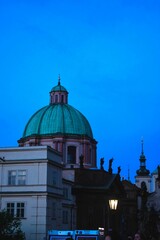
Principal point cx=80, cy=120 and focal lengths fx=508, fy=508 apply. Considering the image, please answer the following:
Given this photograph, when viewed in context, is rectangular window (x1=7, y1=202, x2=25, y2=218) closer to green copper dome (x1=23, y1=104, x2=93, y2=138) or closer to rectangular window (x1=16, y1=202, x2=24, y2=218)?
rectangular window (x1=16, y1=202, x2=24, y2=218)

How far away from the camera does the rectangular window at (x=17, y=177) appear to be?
5831 centimetres

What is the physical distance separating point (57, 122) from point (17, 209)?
28202mm

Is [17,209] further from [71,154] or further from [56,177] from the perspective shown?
[71,154]

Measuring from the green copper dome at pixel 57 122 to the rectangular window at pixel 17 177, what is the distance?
75.9ft

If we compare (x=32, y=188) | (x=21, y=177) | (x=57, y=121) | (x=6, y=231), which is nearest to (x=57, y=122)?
(x=57, y=121)

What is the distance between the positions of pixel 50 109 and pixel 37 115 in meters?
2.61

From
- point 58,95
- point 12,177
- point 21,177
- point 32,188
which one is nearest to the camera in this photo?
point 32,188

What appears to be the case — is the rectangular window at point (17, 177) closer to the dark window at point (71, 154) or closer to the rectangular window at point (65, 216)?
the rectangular window at point (65, 216)

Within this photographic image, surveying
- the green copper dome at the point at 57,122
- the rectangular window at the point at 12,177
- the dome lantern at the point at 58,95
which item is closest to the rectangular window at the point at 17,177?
the rectangular window at the point at 12,177

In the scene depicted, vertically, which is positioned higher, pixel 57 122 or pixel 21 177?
pixel 57 122

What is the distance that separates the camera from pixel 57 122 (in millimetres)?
83500

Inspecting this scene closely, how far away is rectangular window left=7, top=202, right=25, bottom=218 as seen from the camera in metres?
56.7

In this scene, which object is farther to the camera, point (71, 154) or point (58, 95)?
point (58, 95)

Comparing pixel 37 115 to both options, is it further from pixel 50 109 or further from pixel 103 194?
pixel 103 194
